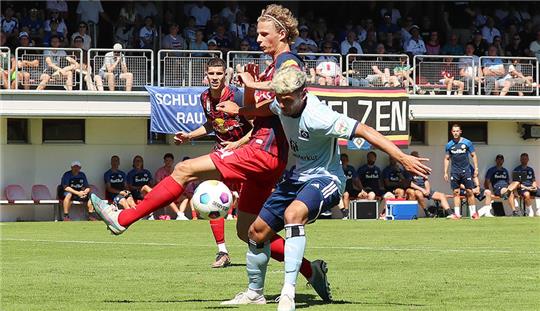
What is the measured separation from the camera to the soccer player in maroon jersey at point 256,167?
31.1 ft

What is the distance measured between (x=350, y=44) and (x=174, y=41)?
460cm

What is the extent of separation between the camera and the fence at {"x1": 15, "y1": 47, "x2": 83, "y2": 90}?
1057 inches

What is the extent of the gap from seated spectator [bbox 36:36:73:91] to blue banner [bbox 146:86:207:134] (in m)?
1.88

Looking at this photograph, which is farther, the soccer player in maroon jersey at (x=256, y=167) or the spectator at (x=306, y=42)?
the spectator at (x=306, y=42)

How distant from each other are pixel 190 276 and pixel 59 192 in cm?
1666

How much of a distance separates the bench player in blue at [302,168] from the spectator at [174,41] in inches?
786

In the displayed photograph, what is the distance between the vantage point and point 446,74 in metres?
29.6

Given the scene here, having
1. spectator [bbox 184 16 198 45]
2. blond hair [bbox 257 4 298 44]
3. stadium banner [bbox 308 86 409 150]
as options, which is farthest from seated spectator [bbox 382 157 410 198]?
blond hair [bbox 257 4 298 44]

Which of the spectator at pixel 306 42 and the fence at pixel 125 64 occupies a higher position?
the spectator at pixel 306 42

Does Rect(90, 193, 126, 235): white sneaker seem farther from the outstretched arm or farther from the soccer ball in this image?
the outstretched arm

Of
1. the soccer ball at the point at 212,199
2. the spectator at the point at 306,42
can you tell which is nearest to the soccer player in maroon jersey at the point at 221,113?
the soccer ball at the point at 212,199

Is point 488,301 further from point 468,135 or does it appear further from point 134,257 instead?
point 468,135

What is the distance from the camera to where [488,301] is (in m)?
9.49

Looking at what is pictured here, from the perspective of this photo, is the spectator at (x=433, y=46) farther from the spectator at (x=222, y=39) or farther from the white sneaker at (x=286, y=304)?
the white sneaker at (x=286, y=304)
